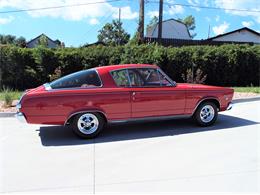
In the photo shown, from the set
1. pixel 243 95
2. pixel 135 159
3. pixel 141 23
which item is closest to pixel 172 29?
pixel 141 23

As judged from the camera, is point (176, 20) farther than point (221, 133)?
Yes

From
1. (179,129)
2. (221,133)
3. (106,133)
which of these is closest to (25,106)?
(106,133)

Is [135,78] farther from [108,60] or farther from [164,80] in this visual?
[108,60]

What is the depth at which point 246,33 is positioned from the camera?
38.5 metres

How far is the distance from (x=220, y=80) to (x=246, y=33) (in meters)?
25.0

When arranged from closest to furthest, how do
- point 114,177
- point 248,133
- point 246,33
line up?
point 114,177 < point 248,133 < point 246,33

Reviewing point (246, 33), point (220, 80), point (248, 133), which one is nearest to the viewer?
point (248, 133)

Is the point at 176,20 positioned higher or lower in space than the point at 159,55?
higher

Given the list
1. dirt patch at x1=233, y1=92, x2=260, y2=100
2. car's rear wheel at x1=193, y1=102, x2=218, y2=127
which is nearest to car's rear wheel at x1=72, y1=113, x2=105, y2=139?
car's rear wheel at x1=193, y1=102, x2=218, y2=127

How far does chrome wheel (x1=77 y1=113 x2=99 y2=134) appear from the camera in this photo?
20.9ft

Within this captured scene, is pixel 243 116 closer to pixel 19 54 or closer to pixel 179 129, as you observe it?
pixel 179 129

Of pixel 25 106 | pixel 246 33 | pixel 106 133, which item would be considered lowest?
pixel 106 133

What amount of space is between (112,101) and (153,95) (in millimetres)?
885

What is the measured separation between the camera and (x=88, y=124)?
6.43 metres
